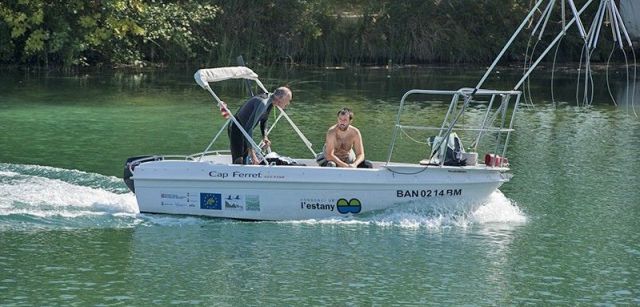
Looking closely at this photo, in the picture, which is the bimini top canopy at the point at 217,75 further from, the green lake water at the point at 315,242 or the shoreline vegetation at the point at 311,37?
the shoreline vegetation at the point at 311,37

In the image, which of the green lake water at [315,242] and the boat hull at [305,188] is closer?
the green lake water at [315,242]

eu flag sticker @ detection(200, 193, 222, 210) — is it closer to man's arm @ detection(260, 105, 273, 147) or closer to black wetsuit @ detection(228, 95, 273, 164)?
black wetsuit @ detection(228, 95, 273, 164)

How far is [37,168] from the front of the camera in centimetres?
1875

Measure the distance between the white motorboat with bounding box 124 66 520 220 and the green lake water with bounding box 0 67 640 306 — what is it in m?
0.18

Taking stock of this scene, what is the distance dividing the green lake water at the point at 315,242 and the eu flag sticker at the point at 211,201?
0.22 meters

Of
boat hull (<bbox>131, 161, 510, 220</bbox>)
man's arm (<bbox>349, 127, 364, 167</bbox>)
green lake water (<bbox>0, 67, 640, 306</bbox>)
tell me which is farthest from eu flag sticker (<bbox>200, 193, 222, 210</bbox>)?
man's arm (<bbox>349, 127, 364, 167</bbox>)

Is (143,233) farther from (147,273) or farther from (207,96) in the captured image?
(207,96)

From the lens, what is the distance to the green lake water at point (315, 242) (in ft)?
40.3

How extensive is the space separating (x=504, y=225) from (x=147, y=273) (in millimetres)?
5013

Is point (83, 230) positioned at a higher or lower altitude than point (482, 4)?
lower

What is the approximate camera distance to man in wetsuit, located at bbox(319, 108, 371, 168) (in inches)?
609

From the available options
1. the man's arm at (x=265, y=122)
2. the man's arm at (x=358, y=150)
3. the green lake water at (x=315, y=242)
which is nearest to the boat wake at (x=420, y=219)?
the green lake water at (x=315, y=242)

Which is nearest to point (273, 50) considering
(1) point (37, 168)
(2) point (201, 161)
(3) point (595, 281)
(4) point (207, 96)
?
(4) point (207, 96)

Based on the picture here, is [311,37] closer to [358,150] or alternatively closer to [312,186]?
[358,150]
